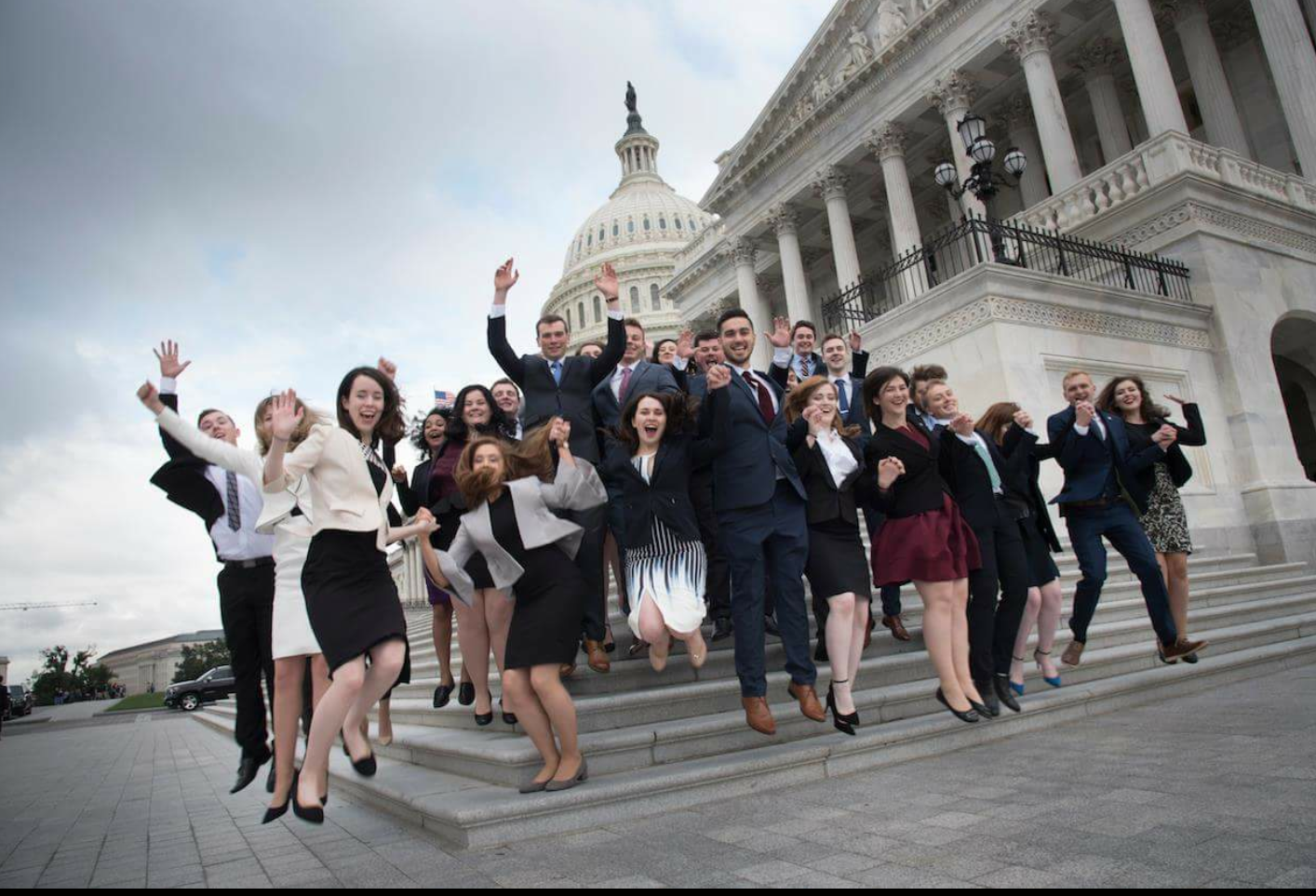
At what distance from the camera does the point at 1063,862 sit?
303cm

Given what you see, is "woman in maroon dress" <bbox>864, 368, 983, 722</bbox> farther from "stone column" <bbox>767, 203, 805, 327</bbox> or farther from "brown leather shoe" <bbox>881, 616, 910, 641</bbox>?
"stone column" <bbox>767, 203, 805, 327</bbox>

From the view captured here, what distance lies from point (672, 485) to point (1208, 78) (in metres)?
26.5

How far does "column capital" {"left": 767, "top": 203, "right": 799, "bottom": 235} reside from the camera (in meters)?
32.6

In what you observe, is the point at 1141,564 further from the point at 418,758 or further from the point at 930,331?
the point at 930,331

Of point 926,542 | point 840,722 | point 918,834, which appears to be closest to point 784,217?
point 926,542

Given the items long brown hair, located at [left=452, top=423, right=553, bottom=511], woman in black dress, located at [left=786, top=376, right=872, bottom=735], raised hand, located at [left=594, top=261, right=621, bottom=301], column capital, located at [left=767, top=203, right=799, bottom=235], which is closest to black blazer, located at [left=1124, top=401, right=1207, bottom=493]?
woman in black dress, located at [left=786, top=376, right=872, bottom=735]

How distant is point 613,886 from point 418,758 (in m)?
3.21

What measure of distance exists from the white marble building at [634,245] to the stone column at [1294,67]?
238 feet

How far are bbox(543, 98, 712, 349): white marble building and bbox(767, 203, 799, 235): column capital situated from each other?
196ft

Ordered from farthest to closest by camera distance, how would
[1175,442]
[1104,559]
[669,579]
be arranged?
[1175,442] → [1104,559] → [669,579]

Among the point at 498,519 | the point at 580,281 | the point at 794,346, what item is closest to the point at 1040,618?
the point at 794,346

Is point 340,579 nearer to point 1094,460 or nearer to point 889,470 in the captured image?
point 889,470

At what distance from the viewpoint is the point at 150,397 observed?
4590 millimetres

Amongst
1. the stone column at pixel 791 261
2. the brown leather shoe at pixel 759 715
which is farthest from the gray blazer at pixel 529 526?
the stone column at pixel 791 261
